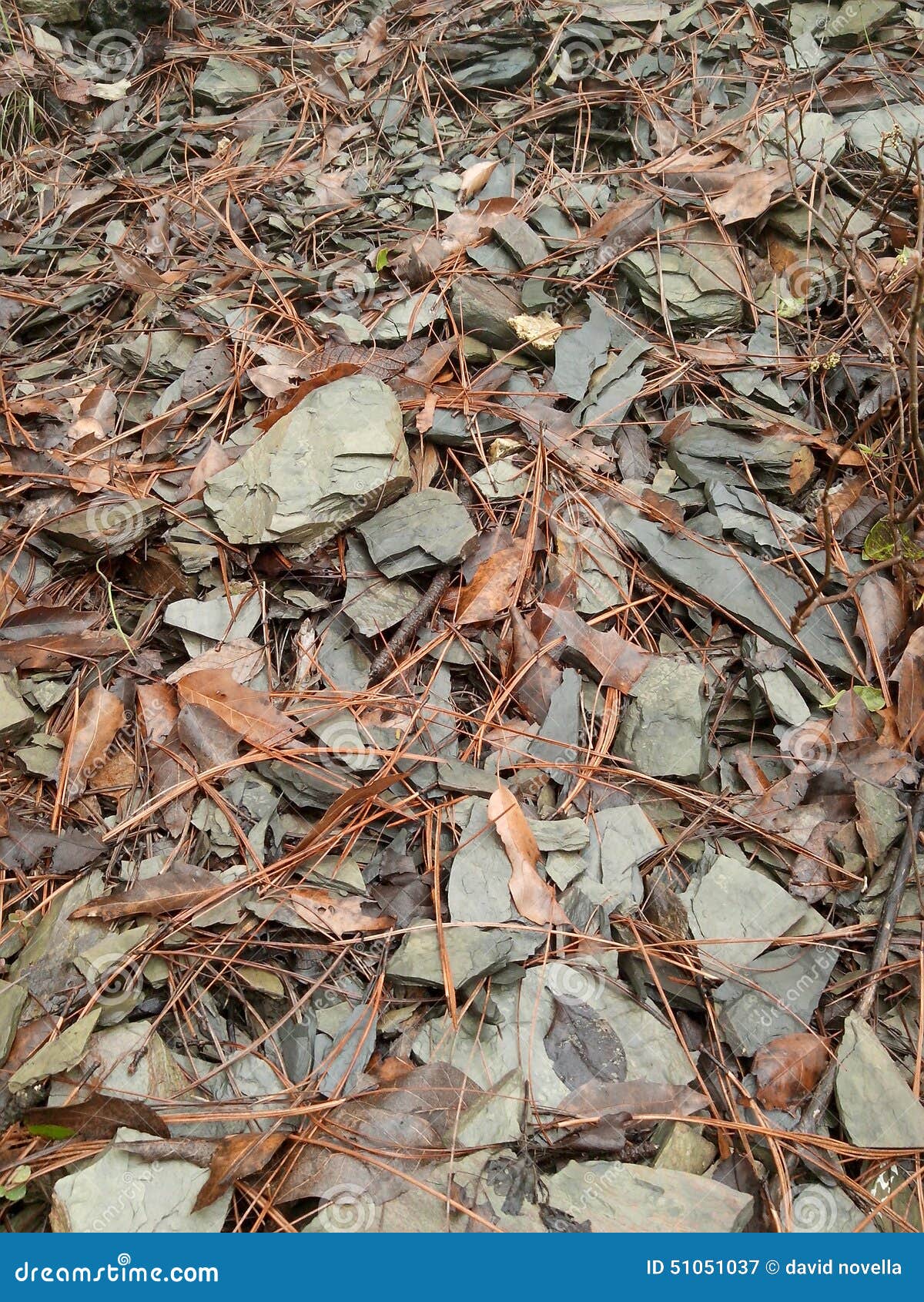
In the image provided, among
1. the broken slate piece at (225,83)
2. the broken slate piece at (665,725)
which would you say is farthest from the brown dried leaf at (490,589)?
the broken slate piece at (225,83)

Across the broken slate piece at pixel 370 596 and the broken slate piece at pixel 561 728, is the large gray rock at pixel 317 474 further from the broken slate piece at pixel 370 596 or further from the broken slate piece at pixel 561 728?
the broken slate piece at pixel 561 728

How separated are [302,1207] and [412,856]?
697mm

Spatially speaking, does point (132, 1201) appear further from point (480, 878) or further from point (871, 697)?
point (871, 697)

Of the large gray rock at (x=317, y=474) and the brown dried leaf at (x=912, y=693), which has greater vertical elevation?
the large gray rock at (x=317, y=474)

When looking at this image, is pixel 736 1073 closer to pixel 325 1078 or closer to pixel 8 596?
pixel 325 1078

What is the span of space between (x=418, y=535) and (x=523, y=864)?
0.90m

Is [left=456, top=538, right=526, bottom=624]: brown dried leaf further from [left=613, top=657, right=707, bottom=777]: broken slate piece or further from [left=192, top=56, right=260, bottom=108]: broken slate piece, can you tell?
[left=192, top=56, right=260, bottom=108]: broken slate piece

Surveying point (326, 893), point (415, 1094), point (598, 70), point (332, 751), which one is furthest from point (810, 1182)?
point (598, 70)

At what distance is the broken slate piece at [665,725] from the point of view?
2080 millimetres

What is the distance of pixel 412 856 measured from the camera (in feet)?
6.50

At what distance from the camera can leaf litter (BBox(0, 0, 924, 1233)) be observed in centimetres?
170

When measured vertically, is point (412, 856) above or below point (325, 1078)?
above

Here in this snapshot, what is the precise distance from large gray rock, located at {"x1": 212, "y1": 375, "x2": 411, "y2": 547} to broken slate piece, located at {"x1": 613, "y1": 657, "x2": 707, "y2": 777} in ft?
2.86

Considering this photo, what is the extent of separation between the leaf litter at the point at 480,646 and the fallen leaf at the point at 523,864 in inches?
0.6
